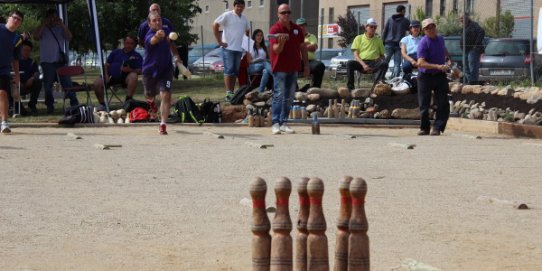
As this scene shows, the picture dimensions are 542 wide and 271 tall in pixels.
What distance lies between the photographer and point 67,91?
776 inches

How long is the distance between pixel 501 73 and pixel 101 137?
14.1 meters

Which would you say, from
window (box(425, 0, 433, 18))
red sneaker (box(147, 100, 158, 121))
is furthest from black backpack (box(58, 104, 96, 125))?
window (box(425, 0, 433, 18))

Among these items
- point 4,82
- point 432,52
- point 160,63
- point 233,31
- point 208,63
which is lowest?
point 208,63

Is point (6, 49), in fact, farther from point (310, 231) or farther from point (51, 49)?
point (310, 231)

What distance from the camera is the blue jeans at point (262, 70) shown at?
65.4ft

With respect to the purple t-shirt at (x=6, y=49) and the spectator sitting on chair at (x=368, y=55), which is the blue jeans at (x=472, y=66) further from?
the purple t-shirt at (x=6, y=49)

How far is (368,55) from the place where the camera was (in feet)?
71.1

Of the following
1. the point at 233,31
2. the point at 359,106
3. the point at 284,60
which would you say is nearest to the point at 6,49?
the point at 284,60

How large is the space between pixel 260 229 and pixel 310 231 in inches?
9.0

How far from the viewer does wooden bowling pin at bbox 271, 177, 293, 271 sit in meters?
4.82

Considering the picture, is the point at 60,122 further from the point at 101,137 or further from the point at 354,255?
the point at 354,255

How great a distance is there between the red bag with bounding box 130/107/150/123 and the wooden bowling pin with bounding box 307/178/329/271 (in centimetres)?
1369

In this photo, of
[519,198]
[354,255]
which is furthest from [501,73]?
[354,255]

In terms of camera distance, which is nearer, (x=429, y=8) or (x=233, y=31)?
(x=233, y=31)
